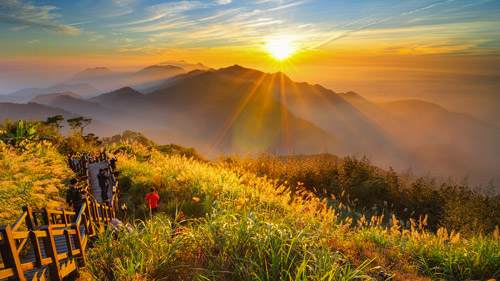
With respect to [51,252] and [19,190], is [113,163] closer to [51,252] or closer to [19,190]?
[19,190]

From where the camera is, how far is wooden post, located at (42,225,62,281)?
4.32 metres

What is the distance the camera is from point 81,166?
1559 cm

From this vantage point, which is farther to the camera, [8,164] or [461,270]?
[8,164]

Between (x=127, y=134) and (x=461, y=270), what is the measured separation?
40904 millimetres

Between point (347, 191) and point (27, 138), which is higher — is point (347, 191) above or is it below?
below

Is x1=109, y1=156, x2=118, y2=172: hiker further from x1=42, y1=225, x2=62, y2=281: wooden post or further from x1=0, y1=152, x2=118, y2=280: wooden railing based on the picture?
x1=42, y1=225, x2=62, y2=281: wooden post

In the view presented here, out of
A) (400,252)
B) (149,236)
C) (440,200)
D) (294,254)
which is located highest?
(149,236)

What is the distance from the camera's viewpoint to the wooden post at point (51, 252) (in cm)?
432

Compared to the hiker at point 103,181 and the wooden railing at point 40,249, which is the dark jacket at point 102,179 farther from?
the wooden railing at point 40,249

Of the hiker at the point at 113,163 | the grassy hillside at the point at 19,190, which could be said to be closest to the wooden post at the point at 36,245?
the grassy hillside at the point at 19,190

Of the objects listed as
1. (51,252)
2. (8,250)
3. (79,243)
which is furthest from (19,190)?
(8,250)

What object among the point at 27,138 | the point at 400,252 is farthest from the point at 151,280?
the point at 27,138

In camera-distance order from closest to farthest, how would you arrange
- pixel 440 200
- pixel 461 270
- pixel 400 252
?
pixel 461 270
pixel 400 252
pixel 440 200

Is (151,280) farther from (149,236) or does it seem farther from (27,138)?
(27,138)
